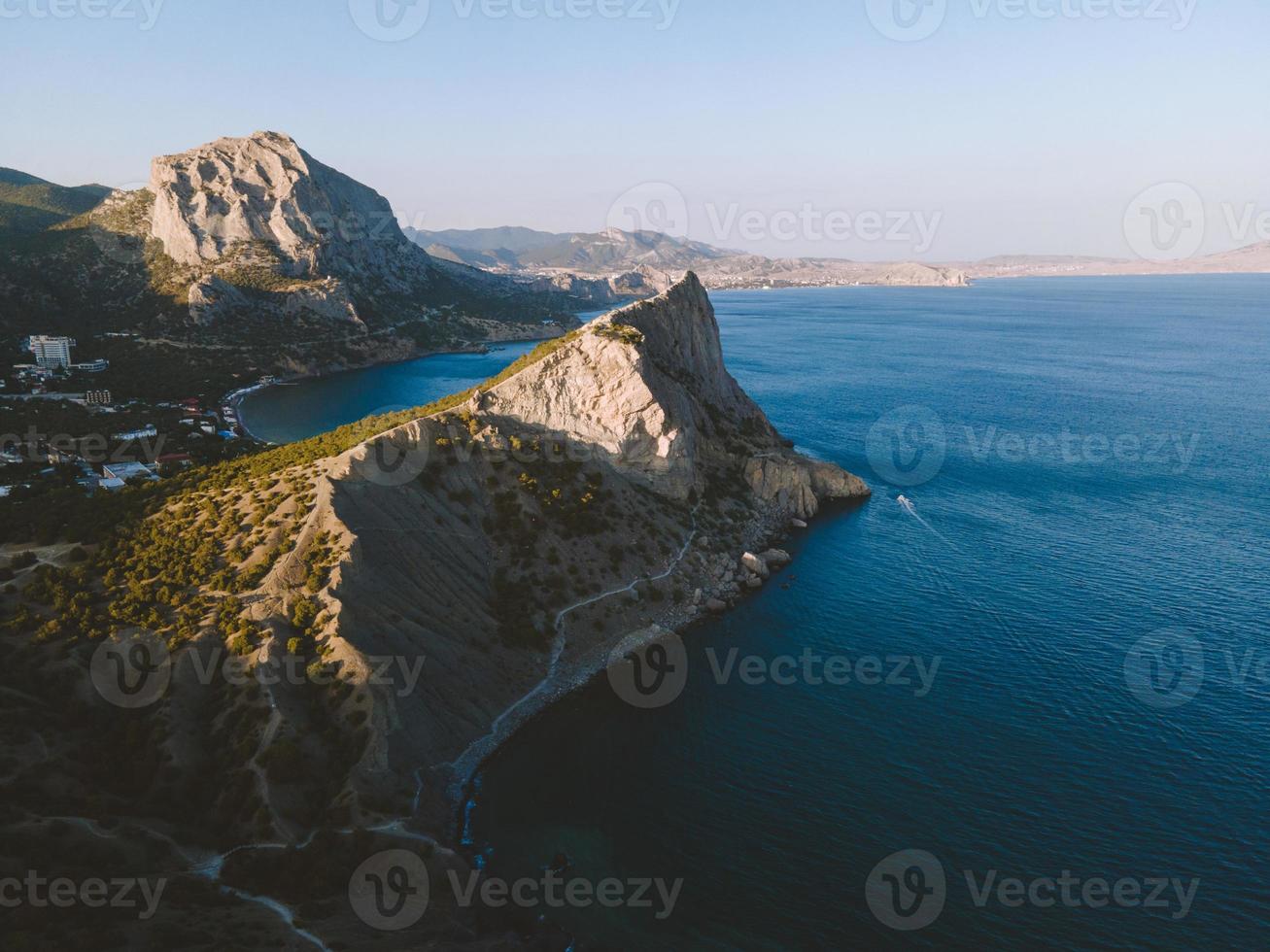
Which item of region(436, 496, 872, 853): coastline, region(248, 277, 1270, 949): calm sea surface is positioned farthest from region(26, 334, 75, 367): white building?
region(248, 277, 1270, 949): calm sea surface

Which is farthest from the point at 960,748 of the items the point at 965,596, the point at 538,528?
the point at 538,528

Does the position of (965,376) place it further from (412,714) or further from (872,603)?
(412,714)

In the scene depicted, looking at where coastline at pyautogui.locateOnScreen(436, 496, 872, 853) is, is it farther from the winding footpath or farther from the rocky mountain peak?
the rocky mountain peak

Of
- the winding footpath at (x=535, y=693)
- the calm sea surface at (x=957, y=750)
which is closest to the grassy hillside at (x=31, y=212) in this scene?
the winding footpath at (x=535, y=693)

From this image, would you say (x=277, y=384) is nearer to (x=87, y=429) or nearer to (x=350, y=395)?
(x=350, y=395)

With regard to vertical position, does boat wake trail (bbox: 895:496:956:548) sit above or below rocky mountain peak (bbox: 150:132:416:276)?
below

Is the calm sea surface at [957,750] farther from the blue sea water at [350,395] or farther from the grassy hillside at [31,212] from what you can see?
the grassy hillside at [31,212]
